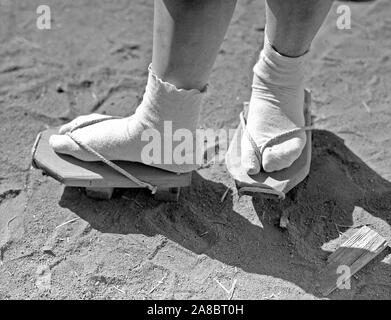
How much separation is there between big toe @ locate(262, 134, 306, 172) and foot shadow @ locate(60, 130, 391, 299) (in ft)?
0.47

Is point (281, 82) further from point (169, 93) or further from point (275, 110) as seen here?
point (169, 93)

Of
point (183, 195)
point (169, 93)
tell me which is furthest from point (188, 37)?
point (183, 195)

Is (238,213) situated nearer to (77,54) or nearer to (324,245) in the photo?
(324,245)

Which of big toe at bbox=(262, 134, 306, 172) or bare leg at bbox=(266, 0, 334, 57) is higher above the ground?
bare leg at bbox=(266, 0, 334, 57)

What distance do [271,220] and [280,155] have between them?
0.65ft

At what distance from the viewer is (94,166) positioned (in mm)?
1606

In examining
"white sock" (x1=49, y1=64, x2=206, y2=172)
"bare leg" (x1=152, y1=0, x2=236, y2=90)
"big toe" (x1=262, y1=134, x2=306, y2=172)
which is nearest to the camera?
"bare leg" (x1=152, y1=0, x2=236, y2=90)

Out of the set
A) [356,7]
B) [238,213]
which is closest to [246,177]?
[238,213]

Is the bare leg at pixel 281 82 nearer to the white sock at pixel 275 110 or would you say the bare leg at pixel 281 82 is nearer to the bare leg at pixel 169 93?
the white sock at pixel 275 110

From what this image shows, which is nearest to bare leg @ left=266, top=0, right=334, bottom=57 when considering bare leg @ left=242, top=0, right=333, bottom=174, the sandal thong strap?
bare leg @ left=242, top=0, right=333, bottom=174

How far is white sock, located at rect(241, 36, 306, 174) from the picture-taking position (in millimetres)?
1562

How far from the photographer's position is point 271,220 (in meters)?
1.61

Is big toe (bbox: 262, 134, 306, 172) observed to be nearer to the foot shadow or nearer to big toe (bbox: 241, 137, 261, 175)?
big toe (bbox: 241, 137, 261, 175)

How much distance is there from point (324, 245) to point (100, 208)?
2.14 ft
